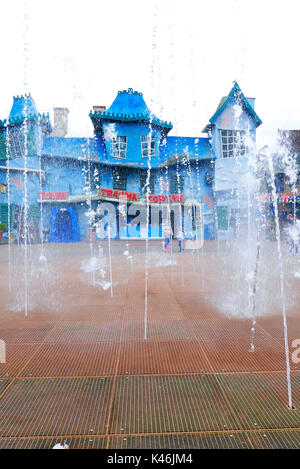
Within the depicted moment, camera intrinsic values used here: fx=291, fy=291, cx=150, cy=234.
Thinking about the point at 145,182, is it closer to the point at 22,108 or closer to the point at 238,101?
the point at 238,101

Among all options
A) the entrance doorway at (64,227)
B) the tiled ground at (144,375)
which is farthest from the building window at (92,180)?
the tiled ground at (144,375)

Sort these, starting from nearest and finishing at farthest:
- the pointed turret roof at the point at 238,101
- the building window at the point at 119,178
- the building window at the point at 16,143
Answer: the pointed turret roof at the point at 238,101
the building window at the point at 16,143
the building window at the point at 119,178

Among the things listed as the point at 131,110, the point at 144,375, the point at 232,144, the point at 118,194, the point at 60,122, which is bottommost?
the point at 144,375

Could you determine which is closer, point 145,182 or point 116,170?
point 116,170

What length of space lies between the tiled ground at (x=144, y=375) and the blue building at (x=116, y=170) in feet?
53.9

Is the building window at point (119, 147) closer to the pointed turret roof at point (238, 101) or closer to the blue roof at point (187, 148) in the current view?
the blue roof at point (187, 148)

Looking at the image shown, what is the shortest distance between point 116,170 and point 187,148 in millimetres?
5948

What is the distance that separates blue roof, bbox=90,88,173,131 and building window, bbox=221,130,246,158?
173 inches

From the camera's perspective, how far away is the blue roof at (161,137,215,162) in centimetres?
2264

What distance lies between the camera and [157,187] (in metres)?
23.6

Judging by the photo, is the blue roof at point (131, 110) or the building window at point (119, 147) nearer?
the blue roof at point (131, 110)

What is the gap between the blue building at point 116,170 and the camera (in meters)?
21.8

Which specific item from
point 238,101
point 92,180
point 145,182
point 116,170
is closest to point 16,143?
point 92,180

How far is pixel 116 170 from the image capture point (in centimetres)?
2294
